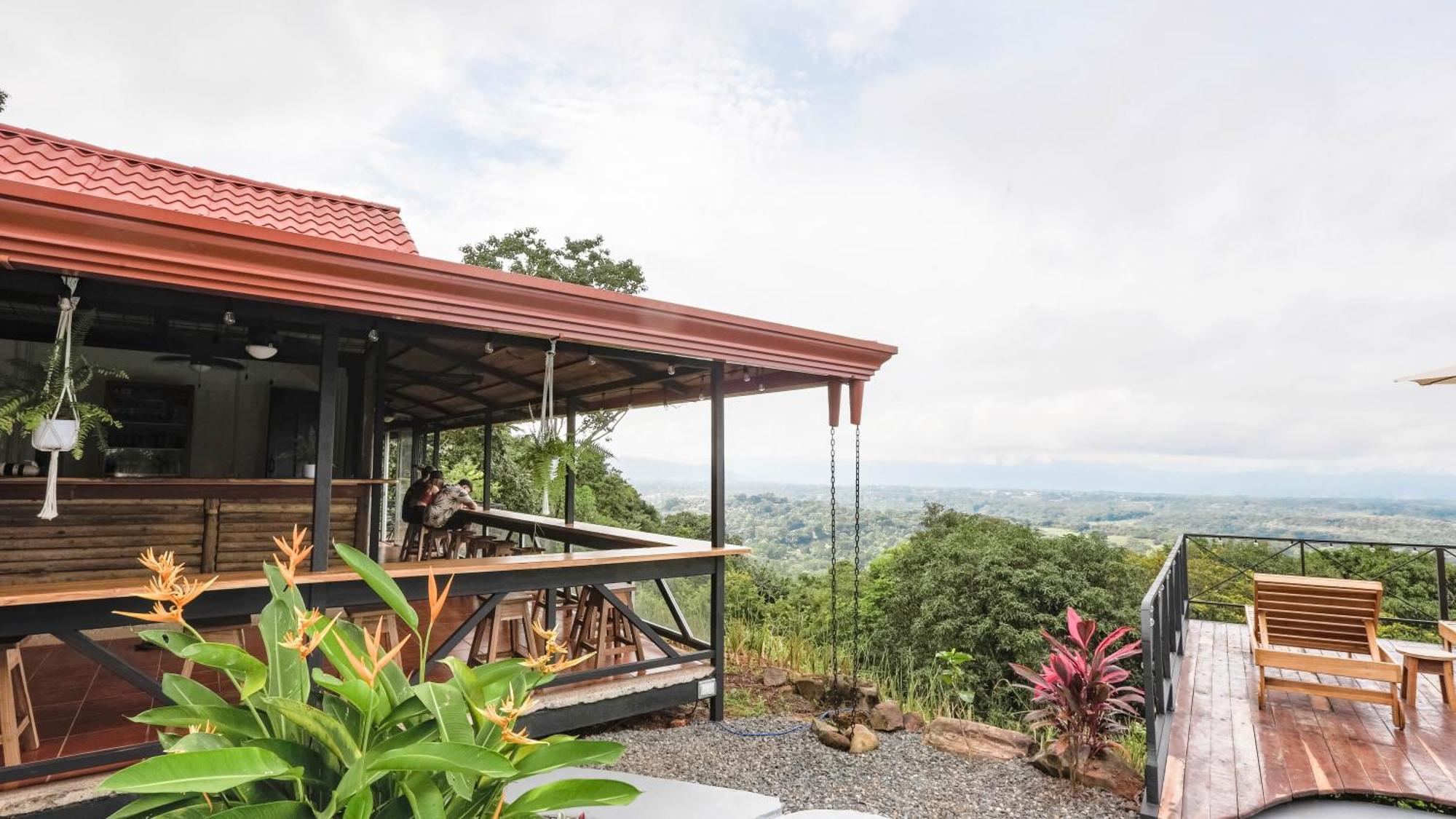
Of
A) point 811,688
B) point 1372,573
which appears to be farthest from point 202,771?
point 1372,573

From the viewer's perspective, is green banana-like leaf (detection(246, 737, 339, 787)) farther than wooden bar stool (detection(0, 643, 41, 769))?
No

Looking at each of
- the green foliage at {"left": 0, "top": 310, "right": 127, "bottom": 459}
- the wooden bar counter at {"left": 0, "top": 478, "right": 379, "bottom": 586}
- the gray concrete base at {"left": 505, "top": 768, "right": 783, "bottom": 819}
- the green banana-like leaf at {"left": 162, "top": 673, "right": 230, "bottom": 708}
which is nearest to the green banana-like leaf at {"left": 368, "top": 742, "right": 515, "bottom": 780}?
the green banana-like leaf at {"left": 162, "top": 673, "right": 230, "bottom": 708}

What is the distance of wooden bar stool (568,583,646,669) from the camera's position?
4.96 m

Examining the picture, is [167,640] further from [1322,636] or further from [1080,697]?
[1322,636]

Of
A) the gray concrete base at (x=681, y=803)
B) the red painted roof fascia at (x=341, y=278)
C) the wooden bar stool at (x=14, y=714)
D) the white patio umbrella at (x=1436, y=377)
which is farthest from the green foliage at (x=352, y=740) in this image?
the white patio umbrella at (x=1436, y=377)

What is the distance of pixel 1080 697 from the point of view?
3.78 meters

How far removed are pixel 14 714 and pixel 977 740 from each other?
505 centimetres

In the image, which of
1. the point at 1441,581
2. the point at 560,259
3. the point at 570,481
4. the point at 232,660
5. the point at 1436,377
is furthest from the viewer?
the point at 560,259

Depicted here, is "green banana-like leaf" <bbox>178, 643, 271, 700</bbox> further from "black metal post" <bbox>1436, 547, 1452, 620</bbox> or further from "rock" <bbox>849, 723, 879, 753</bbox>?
"black metal post" <bbox>1436, 547, 1452, 620</bbox>

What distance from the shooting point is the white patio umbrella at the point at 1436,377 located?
475cm

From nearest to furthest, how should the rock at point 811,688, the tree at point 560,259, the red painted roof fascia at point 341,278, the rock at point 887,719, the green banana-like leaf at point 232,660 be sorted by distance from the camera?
1. the green banana-like leaf at point 232,660
2. the red painted roof fascia at point 341,278
3. the rock at point 887,719
4. the rock at point 811,688
5. the tree at point 560,259

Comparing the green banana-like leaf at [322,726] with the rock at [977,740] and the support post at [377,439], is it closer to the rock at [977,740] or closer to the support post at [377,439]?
the rock at [977,740]

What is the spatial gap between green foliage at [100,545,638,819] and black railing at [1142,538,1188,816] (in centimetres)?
293

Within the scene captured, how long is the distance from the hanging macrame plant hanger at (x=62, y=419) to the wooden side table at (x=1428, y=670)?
7.55 m
